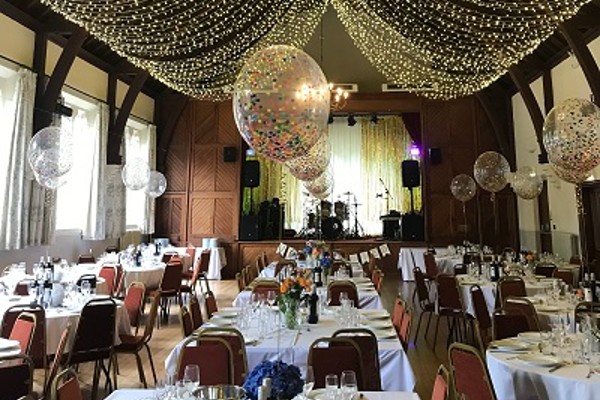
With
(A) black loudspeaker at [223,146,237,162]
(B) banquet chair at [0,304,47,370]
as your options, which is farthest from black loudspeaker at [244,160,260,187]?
(B) banquet chair at [0,304,47,370]

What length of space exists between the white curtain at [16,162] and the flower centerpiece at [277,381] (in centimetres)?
672

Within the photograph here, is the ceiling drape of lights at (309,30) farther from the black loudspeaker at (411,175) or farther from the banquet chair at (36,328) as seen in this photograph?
the black loudspeaker at (411,175)

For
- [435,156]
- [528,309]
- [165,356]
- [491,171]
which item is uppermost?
[435,156]

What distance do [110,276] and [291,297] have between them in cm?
398

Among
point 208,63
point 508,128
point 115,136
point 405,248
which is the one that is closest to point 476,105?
point 508,128

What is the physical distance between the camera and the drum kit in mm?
13523

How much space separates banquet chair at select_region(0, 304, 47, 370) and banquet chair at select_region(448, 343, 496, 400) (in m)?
3.24

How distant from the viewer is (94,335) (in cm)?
383

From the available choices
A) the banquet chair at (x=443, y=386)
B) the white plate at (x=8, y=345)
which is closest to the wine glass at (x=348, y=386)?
the banquet chair at (x=443, y=386)

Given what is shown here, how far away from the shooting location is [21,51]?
739cm

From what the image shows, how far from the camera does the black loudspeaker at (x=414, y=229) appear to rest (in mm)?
12453

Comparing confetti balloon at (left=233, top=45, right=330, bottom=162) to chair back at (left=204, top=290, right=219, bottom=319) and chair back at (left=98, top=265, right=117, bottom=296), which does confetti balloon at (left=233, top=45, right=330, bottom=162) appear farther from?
chair back at (left=98, top=265, right=117, bottom=296)

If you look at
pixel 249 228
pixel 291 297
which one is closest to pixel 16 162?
pixel 291 297

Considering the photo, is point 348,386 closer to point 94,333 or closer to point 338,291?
point 94,333
